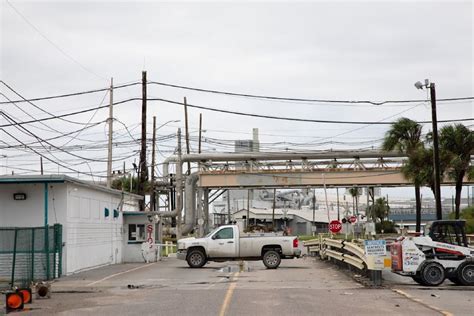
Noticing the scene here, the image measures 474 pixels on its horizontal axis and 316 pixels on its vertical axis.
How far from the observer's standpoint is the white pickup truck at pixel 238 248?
28672 mm

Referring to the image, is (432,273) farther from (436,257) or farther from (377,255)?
(377,255)

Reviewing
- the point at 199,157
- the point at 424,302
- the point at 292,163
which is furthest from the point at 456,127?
the point at 424,302

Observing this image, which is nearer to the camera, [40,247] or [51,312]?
[51,312]

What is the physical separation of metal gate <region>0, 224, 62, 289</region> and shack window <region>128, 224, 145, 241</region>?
11.9 meters

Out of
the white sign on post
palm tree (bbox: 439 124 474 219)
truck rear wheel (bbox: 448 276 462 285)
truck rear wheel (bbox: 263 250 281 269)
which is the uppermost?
palm tree (bbox: 439 124 474 219)

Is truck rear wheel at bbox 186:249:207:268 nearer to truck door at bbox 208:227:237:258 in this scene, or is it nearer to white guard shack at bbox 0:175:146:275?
truck door at bbox 208:227:237:258

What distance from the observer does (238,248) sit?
28828mm

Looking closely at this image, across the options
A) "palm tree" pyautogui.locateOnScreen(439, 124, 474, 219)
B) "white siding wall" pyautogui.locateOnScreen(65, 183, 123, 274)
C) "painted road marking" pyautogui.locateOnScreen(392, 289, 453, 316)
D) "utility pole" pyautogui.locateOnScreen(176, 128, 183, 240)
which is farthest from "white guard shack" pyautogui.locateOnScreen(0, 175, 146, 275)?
"palm tree" pyautogui.locateOnScreen(439, 124, 474, 219)

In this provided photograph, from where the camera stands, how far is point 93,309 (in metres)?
14.6

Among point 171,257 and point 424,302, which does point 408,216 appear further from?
point 424,302

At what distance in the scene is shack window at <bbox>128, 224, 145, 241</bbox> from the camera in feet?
116

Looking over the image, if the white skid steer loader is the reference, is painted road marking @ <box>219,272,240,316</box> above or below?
below

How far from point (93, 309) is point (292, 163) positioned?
117 feet

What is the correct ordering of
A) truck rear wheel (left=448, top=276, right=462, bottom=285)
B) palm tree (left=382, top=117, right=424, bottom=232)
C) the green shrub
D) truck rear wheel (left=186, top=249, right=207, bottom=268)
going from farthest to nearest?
the green shrub < palm tree (left=382, top=117, right=424, bottom=232) < truck rear wheel (left=186, top=249, right=207, bottom=268) < truck rear wheel (left=448, top=276, right=462, bottom=285)
